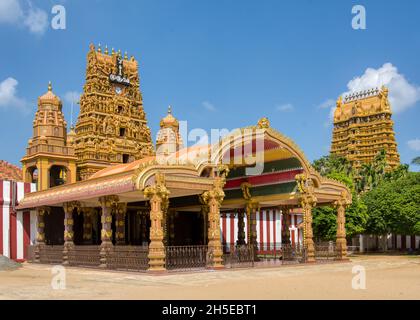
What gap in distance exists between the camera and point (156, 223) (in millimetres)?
19797

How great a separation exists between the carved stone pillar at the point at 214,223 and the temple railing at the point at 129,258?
8.78 ft

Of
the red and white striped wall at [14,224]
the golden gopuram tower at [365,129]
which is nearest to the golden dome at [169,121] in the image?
the red and white striped wall at [14,224]

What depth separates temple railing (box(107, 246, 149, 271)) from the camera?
66.5 feet

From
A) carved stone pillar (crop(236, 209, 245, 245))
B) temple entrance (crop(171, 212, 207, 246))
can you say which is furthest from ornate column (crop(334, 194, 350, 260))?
temple entrance (crop(171, 212, 207, 246))

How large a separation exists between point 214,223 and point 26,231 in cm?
1324

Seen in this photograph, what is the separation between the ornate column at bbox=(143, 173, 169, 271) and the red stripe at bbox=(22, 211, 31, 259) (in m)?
12.7

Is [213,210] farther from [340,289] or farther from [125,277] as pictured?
[340,289]

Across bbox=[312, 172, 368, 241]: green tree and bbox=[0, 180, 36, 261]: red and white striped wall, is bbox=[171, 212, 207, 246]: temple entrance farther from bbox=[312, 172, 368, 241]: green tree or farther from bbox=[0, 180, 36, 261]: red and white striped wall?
bbox=[312, 172, 368, 241]: green tree

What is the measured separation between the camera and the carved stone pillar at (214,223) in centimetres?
2136

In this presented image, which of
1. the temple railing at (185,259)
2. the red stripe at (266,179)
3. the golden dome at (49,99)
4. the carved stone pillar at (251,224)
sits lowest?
the temple railing at (185,259)

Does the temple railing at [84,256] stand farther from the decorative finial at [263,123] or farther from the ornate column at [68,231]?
the decorative finial at [263,123]

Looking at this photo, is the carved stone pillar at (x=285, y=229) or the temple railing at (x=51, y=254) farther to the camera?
the carved stone pillar at (x=285, y=229)
